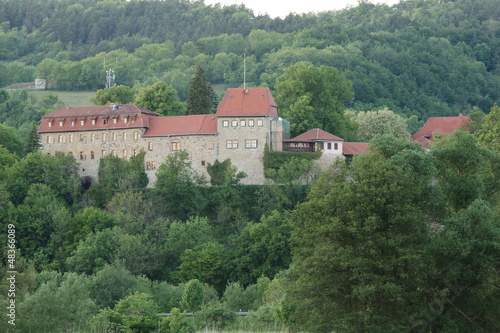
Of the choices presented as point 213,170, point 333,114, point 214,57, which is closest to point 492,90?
point 214,57

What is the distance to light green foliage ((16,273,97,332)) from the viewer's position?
40406mm

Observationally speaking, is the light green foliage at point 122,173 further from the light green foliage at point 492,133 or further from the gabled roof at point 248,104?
the light green foliage at point 492,133

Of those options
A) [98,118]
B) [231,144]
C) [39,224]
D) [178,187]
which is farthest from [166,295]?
[98,118]

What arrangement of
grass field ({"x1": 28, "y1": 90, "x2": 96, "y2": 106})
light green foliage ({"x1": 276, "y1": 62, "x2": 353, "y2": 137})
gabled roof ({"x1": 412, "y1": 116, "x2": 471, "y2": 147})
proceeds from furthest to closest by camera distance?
grass field ({"x1": 28, "y1": 90, "x2": 96, "y2": 106}) < gabled roof ({"x1": 412, "y1": 116, "x2": 471, "y2": 147}) < light green foliage ({"x1": 276, "y1": 62, "x2": 353, "y2": 137})

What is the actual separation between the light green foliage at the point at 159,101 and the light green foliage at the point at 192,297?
29.4 meters

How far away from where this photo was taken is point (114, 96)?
91000mm

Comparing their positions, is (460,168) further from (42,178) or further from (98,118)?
(98,118)

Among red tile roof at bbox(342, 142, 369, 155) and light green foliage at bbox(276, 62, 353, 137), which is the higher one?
light green foliage at bbox(276, 62, 353, 137)

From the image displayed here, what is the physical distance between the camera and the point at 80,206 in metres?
75.1

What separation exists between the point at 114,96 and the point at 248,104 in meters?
20.8

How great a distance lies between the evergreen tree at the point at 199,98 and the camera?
3285 inches

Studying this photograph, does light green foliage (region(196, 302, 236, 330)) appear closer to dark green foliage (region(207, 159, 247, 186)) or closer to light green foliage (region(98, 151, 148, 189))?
dark green foliage (region(207, 159, 247, 186))

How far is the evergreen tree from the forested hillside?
1704 inches

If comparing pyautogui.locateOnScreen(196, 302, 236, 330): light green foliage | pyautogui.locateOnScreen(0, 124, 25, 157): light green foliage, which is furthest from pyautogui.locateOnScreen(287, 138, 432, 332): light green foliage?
A: pyautogui.locateOnScreen(0, 124, 25, 157): light green foliage
